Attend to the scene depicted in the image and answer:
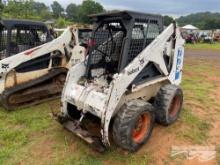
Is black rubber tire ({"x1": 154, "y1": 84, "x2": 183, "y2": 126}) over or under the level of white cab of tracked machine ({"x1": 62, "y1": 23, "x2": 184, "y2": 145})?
under

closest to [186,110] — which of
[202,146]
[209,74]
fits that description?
[202,146]

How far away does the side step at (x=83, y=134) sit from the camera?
4.25 m

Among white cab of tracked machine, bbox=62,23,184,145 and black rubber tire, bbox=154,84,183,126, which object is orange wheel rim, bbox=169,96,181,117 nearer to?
black rubber tire, bbox=154,84,183,126

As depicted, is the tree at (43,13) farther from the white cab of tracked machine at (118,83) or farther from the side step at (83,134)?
the side step at (83,134)

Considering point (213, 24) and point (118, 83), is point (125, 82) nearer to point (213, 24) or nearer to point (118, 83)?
point (118, 83)

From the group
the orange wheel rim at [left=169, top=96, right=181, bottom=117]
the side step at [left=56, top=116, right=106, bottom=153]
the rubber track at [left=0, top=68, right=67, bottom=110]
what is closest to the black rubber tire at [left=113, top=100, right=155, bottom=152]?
the side step at [left=56, top=116, right=106, bottom=153]

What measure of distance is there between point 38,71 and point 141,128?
3446 mm

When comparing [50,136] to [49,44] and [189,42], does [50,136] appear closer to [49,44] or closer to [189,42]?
[49,44]

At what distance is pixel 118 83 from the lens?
163 inches

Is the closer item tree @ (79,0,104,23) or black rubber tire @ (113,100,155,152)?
black rubber tire @ (113,100,155,152)

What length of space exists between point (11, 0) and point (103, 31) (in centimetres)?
1678

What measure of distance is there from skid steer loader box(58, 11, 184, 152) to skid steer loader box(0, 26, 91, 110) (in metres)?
0.94

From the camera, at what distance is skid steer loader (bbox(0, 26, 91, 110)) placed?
20.9ft

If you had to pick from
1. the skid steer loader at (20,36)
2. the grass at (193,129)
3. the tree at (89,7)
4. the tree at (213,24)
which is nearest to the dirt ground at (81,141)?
the grass at (193,129)
